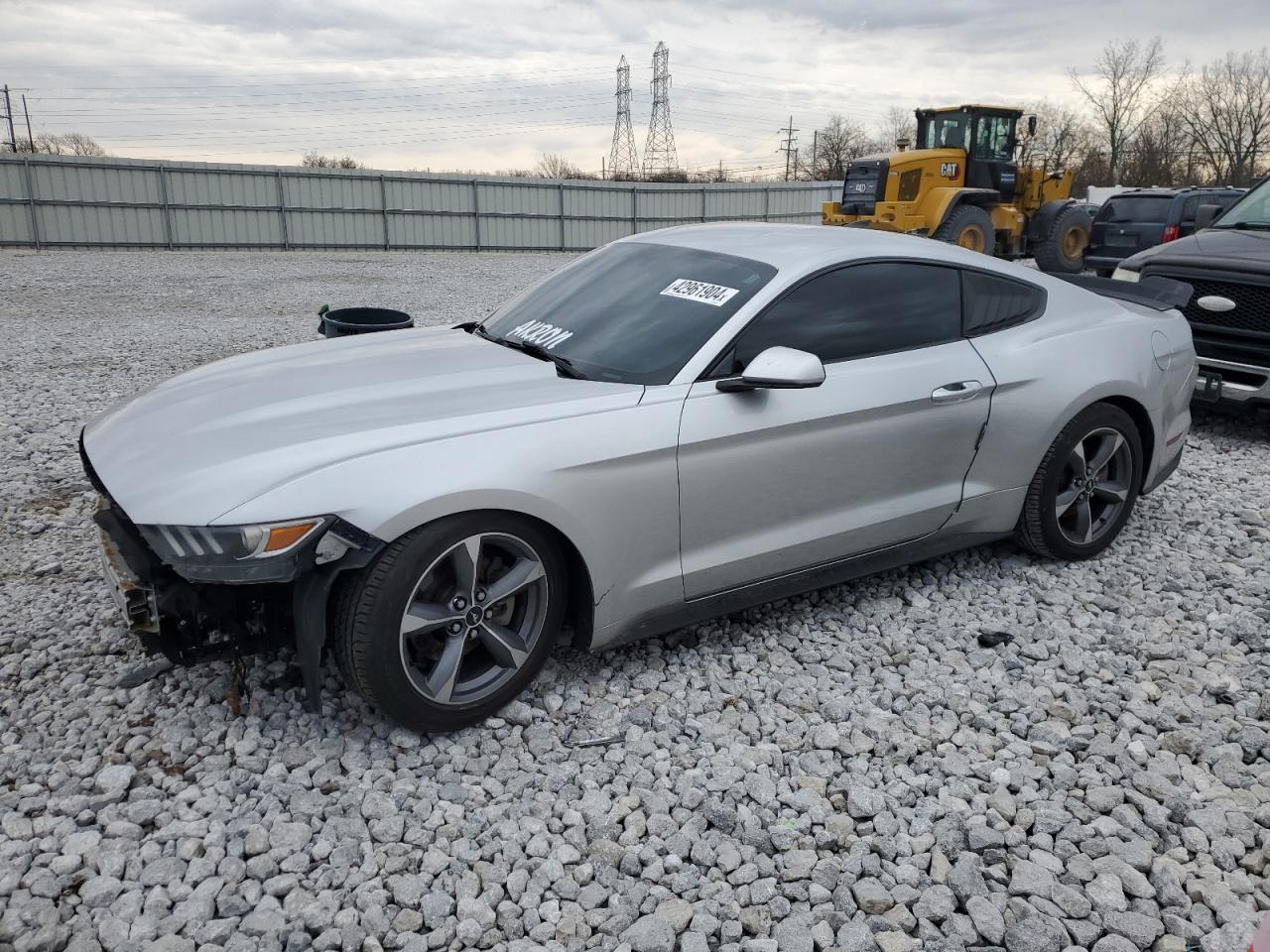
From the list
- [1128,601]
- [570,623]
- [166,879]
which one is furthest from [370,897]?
[1128,601]

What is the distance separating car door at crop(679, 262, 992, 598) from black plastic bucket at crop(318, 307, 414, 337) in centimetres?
287

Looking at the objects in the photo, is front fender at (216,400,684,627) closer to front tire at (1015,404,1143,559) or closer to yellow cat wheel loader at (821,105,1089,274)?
front tire at (1015,404,1143,559)

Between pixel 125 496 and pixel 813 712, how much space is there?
7.58 ft

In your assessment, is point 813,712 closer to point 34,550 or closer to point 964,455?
point 964,455

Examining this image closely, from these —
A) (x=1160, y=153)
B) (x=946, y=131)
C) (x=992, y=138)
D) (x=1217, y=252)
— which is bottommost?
(x=1217, y=252)

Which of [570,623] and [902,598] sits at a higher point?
[570,623]

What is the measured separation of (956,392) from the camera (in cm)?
376

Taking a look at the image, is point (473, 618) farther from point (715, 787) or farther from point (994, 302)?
point (994, 302)

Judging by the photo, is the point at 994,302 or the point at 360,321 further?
the point at 360,321

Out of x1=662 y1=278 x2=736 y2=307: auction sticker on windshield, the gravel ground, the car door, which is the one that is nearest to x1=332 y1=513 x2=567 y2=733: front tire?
the gravel ground

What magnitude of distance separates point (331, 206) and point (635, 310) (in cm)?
2419

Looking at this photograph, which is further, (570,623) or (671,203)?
(671,203)

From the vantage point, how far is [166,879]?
243cm

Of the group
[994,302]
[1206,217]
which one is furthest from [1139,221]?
[994,302]
